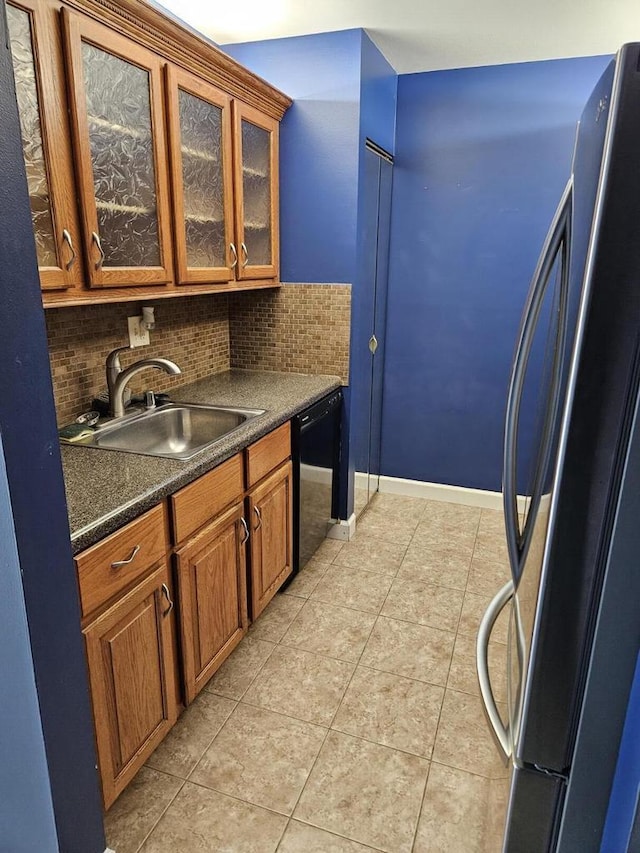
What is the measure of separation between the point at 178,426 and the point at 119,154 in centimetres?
101

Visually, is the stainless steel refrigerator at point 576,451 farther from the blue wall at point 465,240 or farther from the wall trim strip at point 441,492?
the wall trim strip at point 441,492

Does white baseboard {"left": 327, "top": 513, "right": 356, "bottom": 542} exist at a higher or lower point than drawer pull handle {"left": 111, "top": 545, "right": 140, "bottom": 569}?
lower

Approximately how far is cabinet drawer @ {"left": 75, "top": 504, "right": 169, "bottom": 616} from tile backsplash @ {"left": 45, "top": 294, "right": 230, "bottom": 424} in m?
0.63

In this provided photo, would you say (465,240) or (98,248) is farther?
(465,240)

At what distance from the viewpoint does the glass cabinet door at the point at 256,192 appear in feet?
7.61

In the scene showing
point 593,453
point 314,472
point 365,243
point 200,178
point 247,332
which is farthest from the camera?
point 247,332

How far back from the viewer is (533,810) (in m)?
0.86

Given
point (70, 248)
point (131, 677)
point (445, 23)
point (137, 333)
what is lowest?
point (131, 677)

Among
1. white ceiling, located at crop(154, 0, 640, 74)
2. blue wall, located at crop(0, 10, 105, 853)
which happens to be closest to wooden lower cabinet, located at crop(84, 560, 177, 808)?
blue wall, located at crop(0, 10, 105, 853)

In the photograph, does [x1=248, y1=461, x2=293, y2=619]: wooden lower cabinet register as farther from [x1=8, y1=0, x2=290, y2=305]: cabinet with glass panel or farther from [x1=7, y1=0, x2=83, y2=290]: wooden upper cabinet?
[x1=7, y1=0, x2=83, y2=290]: wooden upper cabinet

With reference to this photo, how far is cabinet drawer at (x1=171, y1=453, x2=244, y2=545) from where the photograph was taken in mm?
1603

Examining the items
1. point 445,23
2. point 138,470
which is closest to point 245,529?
point 138,470

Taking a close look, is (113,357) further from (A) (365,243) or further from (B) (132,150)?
(A) (365,243)

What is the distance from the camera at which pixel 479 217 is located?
3125mm
